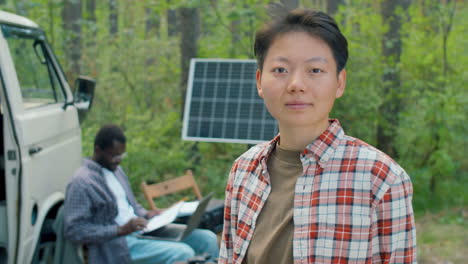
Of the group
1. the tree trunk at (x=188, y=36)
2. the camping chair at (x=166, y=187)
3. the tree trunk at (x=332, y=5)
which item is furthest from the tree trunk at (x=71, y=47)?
the camping chair at (x=166, y=187)

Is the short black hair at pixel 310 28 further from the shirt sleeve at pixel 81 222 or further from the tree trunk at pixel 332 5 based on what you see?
the tree trunk at pixel 332 5

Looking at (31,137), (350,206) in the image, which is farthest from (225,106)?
(350,206)

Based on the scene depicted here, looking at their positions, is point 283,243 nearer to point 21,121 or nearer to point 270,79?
point 270,79

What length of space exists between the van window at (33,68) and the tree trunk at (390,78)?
4.71 metres

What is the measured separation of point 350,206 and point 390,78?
22.4ft

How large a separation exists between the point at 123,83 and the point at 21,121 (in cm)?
725

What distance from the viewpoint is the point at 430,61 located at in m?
7.95

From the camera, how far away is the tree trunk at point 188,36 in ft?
29.6

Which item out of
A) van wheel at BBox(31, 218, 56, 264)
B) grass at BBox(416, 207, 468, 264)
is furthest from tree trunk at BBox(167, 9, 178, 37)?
van wheel at BBox(31, 218, 56, 264)

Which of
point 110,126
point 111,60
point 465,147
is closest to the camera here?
point 110,126

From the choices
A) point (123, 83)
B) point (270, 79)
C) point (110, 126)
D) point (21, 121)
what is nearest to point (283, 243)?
point (270, 79)

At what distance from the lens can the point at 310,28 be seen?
5.10 feet

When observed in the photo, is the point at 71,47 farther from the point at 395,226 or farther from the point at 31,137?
the point at 395,226

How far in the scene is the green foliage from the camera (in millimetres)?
7500
